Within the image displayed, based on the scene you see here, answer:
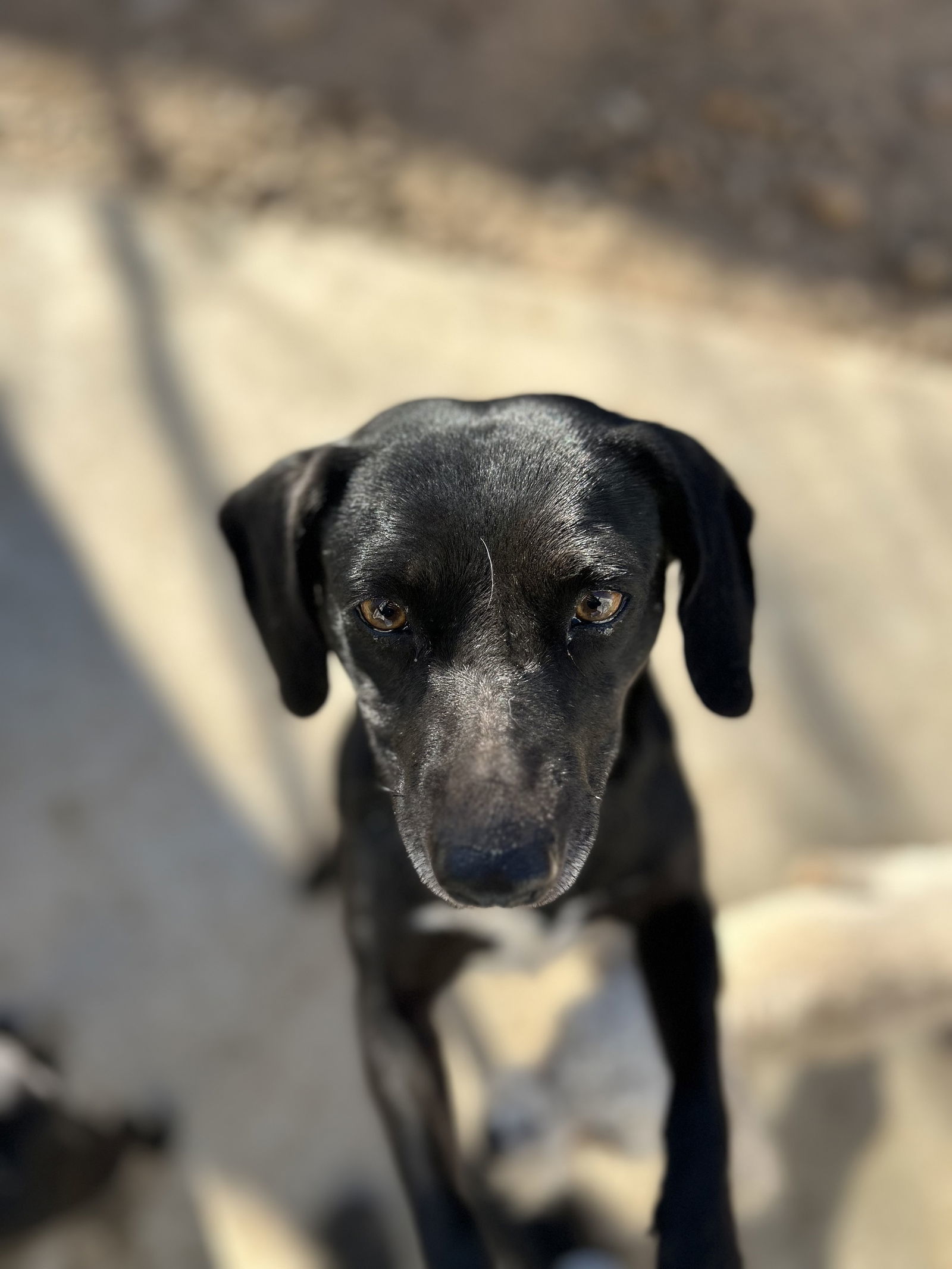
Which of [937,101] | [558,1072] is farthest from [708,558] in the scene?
[937,101]

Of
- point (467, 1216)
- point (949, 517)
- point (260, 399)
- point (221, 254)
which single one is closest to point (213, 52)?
point (221, 254)

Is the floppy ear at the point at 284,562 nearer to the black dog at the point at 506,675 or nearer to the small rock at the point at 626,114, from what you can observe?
the black dog at the point at 506,675

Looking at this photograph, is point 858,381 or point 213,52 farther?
point 213,52

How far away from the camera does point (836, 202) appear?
13.9ft

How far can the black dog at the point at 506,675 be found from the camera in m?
1.79

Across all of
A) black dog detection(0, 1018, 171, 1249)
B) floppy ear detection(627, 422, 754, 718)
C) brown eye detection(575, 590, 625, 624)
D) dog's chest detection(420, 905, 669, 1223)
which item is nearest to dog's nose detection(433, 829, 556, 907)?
brown eye detection(575, 590, 625, 624)

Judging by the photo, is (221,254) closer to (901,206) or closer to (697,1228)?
(901,206)

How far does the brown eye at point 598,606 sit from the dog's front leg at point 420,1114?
0.90 metres

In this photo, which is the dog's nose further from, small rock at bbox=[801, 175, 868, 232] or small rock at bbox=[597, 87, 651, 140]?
small rock at bbox=[597, 87, 651, 140]

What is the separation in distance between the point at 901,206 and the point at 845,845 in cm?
258

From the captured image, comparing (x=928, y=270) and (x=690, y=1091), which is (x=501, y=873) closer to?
(x=690, y=1091)

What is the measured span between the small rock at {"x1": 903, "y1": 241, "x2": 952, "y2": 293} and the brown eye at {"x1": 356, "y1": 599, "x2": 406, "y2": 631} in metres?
3.09

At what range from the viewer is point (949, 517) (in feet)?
11.9

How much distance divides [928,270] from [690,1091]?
10.6ft
